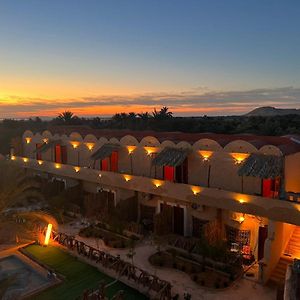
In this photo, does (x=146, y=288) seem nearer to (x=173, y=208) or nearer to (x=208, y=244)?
(x=208, y=244)

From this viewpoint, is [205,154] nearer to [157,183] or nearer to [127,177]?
[157,183]

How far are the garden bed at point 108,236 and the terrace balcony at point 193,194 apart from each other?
11.9ft

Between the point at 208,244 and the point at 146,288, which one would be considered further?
the point at 208,244

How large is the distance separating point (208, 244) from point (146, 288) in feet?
14.2

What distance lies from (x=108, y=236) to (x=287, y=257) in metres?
11.8

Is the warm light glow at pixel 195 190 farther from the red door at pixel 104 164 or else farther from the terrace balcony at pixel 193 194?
the red door at pixel 104 164

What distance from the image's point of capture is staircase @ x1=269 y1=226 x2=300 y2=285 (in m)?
18.5

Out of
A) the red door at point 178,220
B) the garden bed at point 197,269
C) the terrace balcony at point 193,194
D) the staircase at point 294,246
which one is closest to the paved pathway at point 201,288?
the garden bed at point 197,269

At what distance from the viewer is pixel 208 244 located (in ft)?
64.1

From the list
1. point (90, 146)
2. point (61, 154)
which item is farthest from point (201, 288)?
point (61, 154)

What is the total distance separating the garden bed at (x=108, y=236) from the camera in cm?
2314

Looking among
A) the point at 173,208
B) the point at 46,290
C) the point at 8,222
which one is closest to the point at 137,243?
the point at 173,208

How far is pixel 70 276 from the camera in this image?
1948cm

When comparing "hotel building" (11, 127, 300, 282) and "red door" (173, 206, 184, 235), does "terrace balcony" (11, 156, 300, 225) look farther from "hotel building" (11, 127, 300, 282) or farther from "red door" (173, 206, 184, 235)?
"red door" (173, 206, 184, 235)
